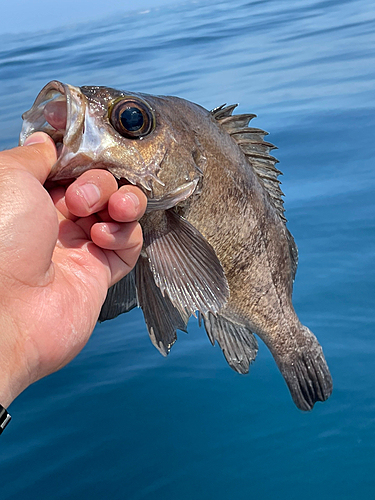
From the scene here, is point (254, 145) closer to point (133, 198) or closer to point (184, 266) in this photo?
point (184, 266)

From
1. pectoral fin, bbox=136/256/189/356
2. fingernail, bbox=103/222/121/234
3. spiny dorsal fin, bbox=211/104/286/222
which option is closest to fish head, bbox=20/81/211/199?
fingernail, bbox=103/222/121/234

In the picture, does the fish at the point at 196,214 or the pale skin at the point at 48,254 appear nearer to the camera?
the pale skin at the point at 48,254

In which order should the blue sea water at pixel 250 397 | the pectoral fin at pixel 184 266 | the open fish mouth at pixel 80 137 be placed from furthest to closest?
the blue sea water at pixel 250 397
the pectoral fin at pixel 184 266
the open fish mouth at pixel 80 137

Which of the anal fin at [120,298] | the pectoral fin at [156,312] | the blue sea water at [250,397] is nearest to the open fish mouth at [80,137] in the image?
the pectoral fin at [156,312]

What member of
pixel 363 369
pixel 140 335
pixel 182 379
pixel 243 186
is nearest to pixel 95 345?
pixel 140 335

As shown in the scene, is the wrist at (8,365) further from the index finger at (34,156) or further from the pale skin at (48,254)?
the index finger at (34,156)

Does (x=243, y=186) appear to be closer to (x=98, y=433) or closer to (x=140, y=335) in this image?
(x=98, y=433)

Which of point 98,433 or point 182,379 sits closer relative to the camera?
point 98,433
